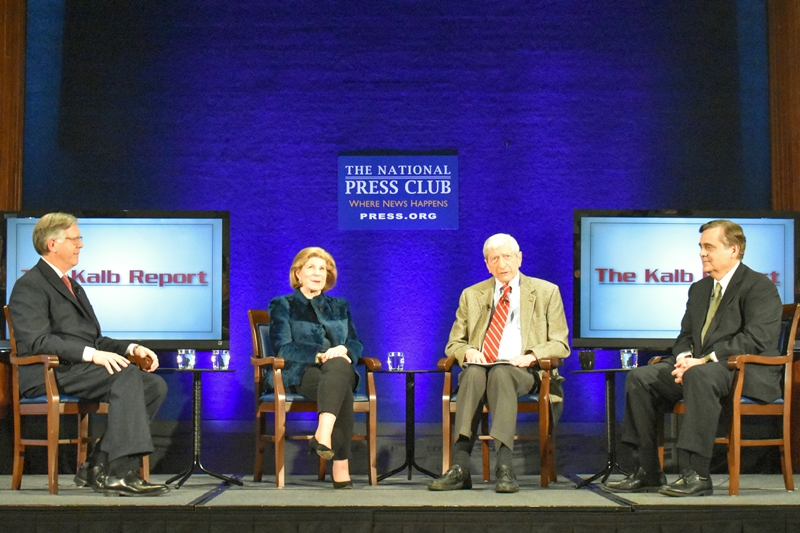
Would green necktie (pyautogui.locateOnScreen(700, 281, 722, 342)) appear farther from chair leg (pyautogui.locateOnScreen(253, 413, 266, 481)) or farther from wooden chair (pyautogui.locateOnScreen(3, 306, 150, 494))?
wooden chair (pyautogui.locateOnScreen(3, 306, 150, 494))

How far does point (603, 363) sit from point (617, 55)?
2.09 m

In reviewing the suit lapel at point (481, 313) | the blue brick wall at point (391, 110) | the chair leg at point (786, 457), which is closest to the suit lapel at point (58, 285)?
the blue brick wall at point (391, 110)

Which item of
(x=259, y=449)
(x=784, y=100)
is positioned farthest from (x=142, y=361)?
(x=784, y=100)

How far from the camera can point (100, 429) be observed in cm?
536

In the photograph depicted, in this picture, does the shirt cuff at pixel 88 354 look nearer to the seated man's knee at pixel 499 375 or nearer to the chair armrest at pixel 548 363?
the seated man's knee at pixel 499 375

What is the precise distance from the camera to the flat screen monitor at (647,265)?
17.9 ft

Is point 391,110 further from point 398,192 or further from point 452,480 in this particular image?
point 452,480

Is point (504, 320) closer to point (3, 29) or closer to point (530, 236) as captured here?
point (530, 236)

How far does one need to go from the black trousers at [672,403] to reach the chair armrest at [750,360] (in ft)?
0.18

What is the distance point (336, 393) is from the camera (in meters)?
4.42

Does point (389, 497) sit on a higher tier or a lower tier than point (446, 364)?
lower

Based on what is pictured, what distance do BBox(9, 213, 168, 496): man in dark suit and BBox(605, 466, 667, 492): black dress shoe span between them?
2246 mm

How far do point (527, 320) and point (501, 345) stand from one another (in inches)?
7.8
